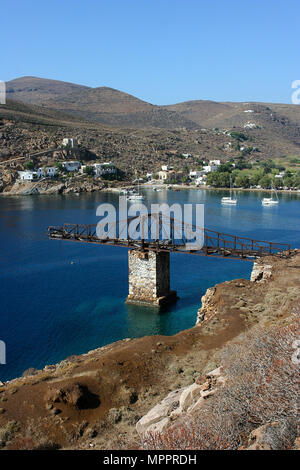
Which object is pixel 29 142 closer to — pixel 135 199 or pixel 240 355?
pixel 135 199

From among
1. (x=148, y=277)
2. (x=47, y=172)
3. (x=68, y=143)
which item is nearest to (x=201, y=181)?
(x=68, y=143)

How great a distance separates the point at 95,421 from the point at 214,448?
5.63 meters

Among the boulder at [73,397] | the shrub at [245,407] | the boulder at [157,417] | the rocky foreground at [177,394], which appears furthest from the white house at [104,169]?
the shrub at [245,407]

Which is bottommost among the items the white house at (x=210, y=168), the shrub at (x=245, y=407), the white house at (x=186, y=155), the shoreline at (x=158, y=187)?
the shrub at (x=245, y=407)

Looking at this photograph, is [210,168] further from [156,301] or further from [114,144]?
[156,301]

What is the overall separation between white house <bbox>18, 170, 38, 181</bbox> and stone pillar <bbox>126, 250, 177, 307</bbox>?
256ft

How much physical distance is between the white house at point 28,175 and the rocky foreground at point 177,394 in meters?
88.3

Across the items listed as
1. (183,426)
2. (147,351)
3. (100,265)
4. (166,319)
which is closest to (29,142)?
(100,265)

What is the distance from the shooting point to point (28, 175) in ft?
330

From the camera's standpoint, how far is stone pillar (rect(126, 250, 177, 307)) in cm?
2881

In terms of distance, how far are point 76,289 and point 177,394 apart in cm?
2188

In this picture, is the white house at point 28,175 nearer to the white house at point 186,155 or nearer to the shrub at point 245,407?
the white house at point 186,155

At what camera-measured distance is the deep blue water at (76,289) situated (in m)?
24.6
